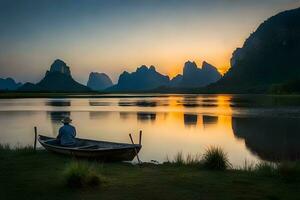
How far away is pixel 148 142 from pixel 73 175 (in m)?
20.3

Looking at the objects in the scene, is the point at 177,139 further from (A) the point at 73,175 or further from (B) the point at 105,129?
(A) the point at 73,175

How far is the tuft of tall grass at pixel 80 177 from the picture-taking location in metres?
12.9

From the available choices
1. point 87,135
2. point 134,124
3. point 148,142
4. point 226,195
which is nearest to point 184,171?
point 226,195

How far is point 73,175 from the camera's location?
42.7ft

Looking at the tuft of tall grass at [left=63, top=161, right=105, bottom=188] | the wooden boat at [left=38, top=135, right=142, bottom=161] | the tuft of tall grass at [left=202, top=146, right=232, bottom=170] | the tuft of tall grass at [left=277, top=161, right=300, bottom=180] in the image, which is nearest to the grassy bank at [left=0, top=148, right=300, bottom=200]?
the tuft of tall grass at [left=277, top=161, right=300, bottom=180]

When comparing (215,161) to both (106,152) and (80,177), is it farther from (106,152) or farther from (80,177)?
(80,177)

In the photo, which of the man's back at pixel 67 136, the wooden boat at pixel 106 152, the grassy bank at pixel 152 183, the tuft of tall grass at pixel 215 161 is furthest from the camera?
the man's back at pixel 67 136

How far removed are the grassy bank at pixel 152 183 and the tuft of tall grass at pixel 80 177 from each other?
0.20m

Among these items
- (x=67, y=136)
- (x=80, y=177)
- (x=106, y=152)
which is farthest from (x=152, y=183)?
(x=67, y=136)

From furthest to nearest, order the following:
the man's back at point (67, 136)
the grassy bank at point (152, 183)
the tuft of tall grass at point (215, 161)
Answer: the man's back at point (67, 136), the tuft of tall grass at point (215, 161), the grassy bank at point (152, 183)

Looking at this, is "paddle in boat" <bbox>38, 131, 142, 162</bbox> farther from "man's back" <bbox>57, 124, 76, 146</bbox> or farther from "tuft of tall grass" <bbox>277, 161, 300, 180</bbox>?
"tuft of tall grass" <bbox>277, 161, 300, 180</bbox>

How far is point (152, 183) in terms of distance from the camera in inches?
543

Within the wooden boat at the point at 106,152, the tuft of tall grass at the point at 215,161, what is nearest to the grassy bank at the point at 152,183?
the tuft of tall grass at the point at 215,161

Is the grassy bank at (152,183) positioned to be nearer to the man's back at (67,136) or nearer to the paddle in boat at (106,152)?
the paddle in boat at (106,152)
